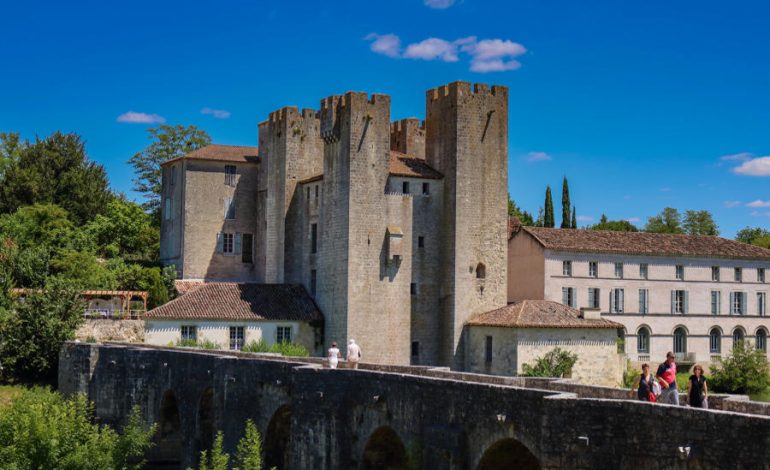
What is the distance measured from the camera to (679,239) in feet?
230

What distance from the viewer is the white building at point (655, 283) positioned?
63.8m

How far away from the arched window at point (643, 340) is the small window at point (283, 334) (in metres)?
23.0

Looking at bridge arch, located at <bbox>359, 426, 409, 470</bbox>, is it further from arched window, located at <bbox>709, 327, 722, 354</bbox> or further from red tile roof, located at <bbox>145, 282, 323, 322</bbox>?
arched window, located at <bbox>709, 327, 722, 354</bbox>

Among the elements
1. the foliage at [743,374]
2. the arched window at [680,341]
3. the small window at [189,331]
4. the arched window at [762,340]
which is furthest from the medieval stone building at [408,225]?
the arched window at [762,340]

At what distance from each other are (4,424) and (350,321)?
2182 centimetres

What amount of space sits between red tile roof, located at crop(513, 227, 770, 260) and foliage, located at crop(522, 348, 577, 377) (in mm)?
10852

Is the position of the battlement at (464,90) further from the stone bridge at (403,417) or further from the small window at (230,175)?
the stone bridge at (403,417)

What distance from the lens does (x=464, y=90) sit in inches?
2216

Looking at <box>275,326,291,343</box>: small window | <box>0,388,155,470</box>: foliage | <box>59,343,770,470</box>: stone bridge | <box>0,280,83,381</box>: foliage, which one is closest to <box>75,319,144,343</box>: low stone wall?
<box>0,280,83,381</box>: foliage

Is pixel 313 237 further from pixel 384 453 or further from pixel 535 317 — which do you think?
pixel 384 453

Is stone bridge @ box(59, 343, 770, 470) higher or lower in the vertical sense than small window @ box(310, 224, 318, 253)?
lower

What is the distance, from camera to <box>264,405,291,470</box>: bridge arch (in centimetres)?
3362

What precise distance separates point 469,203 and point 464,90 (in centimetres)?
604

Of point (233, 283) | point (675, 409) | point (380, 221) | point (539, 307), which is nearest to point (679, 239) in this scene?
point (539, 307)
